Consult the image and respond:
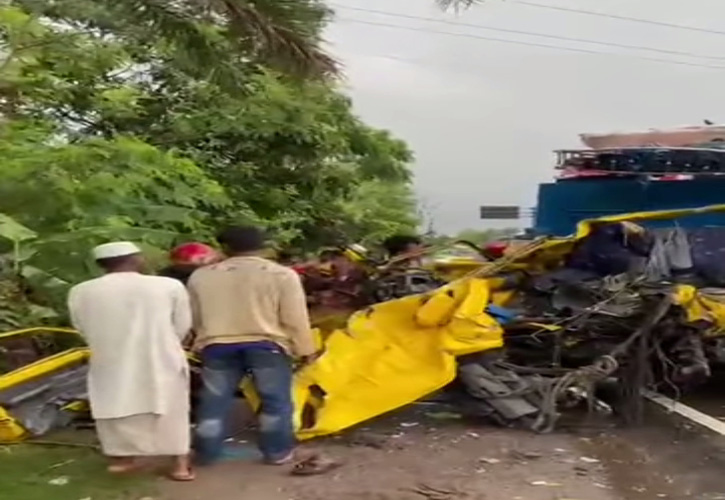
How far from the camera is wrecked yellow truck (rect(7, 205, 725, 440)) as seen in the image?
7613 millimetres

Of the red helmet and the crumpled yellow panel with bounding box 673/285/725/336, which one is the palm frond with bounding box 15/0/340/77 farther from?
the crumpled yellow panel with bounding box 673/285/725/336

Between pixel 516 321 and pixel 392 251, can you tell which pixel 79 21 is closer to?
pixel 392 251

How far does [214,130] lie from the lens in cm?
1672

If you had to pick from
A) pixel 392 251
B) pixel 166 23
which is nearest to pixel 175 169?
pixel 392 251

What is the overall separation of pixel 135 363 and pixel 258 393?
873 mm

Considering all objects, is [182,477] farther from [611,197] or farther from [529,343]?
[611,197]

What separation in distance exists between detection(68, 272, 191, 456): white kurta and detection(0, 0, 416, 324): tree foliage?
2608 mm

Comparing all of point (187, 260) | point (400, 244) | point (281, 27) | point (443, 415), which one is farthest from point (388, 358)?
point (400, 244)

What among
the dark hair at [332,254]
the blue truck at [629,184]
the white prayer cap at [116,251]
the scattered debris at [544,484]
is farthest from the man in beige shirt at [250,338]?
the blue truck at [629,184]

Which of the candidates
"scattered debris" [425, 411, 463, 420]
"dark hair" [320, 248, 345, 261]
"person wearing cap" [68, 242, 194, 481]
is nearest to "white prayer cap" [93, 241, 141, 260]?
"person wearing cap" [68, 242, 194, 481]

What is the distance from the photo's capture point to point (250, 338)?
266 inches

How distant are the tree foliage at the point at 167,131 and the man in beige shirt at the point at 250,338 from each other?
6.93ft

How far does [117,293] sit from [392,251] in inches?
209

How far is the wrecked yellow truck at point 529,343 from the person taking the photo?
7613mm
